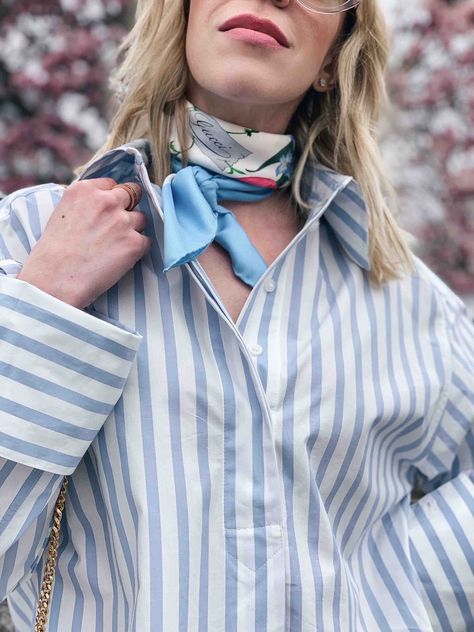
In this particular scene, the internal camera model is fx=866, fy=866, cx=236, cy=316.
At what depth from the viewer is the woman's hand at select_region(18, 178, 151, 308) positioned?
129cm

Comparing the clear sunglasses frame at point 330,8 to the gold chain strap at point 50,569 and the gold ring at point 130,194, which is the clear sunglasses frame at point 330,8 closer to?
the gold ring at point 130,194

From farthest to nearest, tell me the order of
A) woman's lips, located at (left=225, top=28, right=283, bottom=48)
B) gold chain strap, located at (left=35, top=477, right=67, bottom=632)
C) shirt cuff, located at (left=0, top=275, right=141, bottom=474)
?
woman's lips, located at (left=225, top=28, right=283, bottom=48) < gold chain strap, located at (left=35, top=477, right=67, bottom=632) < shirt cuff, located at (left=0, top=275, right=141, bottom=474)

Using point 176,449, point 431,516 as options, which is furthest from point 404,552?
point 176,449

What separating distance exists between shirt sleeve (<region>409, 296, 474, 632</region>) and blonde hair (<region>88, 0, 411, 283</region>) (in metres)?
0.24

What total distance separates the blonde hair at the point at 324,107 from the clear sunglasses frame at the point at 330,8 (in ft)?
0.43

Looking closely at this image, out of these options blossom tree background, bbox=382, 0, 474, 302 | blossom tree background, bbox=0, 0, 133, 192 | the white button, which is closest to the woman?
the white button

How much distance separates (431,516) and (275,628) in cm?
50

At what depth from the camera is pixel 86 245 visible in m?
1.33

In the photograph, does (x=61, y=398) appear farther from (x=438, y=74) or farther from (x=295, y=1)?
(x=438, y=74)

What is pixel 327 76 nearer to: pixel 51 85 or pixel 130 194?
pixel 130 194

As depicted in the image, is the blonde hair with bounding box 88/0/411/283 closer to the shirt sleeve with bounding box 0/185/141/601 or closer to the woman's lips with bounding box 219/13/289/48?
the woman's lips with bounding box 219/13/289/48

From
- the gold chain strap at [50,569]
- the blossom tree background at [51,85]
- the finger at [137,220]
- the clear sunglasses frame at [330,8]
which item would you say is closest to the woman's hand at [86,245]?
the finger at [137,220]

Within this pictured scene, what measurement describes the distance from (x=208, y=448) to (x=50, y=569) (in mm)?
309

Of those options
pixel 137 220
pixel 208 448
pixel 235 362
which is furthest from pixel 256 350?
pixel 137 220
